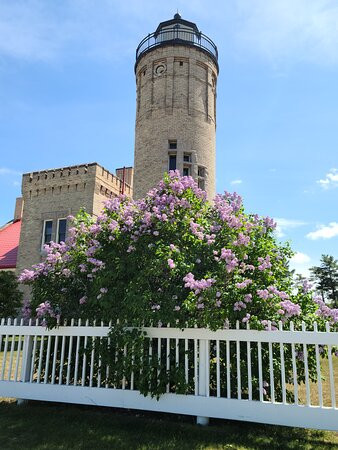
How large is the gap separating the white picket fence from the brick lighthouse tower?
1371 cm

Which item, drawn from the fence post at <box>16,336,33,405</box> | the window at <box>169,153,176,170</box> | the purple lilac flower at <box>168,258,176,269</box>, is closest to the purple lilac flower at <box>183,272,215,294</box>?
the purple lilac flower at <box>168,258,176,269</box>

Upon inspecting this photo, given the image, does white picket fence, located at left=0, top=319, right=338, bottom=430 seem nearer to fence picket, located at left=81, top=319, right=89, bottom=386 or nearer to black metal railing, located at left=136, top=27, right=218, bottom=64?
fence picket, located at left=81, top=319, right=89, bottom=386

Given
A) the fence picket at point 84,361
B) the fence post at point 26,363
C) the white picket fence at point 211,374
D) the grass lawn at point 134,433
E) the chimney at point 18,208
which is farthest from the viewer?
the chimney at point 18,208

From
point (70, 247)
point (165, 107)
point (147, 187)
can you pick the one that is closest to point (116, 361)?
point (70, 247)

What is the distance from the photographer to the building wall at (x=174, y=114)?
1973 cm

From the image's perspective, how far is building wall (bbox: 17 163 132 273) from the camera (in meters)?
22.1

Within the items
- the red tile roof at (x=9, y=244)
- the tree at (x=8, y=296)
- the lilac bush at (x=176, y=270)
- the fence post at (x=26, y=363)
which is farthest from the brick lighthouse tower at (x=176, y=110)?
the fence post at (x=26, y=363)

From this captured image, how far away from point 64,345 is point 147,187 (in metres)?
13.8

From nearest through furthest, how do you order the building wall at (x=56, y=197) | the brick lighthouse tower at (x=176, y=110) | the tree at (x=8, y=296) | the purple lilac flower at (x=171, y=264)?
the purple lilac flower at (x=171, y=264) → the tree at (x=8, y=296) → the brick lighthouse tower at (x=176, y=110) → the building wall at (x=56, y=197)

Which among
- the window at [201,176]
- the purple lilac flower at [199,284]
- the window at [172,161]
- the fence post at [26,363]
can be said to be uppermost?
the window at [172,161]

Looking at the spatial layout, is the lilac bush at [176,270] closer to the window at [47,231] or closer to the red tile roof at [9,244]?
the window at [47,231]

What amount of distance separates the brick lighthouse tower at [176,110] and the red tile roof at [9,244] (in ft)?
34.5

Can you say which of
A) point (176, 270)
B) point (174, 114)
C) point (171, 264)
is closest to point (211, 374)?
point (176, 270)

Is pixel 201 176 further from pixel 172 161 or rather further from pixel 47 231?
pixel 47 231
